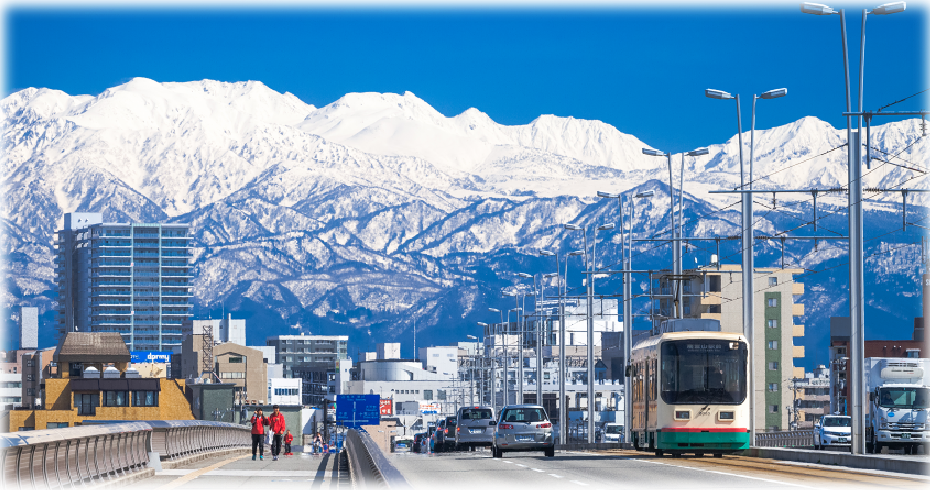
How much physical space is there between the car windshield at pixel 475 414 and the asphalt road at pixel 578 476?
67.2 ft

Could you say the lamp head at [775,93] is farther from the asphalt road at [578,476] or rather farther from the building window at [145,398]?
the building window at [145,398]

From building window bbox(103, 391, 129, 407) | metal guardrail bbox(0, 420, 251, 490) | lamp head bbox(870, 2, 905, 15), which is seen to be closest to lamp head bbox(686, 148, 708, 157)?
lamp head bbox(870, 2, 905, 15)

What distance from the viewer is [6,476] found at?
1656cm

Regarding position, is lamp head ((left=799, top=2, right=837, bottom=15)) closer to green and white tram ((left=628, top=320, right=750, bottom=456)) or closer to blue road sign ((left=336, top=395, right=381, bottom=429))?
green and white tram ((left=628, top=320, right=750, bottom=456))

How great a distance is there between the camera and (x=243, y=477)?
2970 cm

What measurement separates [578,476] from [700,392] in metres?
9.62

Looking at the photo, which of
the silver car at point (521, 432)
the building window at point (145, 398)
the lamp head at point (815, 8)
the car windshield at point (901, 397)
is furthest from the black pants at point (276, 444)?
the building window at point (145, 398)

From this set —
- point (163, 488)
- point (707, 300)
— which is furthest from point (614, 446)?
point (707, 300)

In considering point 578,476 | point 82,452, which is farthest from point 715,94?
point 82,452

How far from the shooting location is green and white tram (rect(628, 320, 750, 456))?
3819 cm

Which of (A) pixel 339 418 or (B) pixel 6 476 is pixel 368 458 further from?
(A) pixel 339 418

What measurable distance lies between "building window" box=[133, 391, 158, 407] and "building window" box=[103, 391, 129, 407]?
709 millimetres

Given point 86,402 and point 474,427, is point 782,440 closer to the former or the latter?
point 474,427

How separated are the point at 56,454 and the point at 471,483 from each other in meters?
10.7
